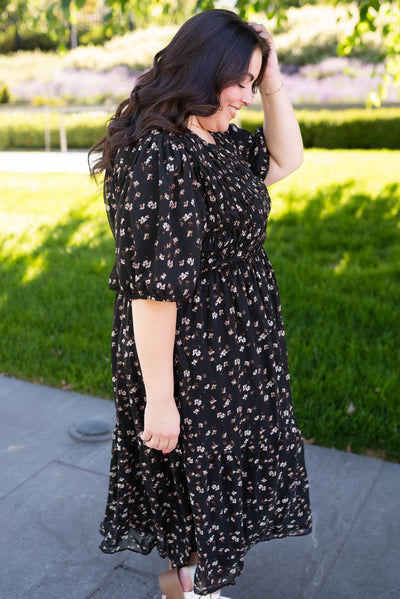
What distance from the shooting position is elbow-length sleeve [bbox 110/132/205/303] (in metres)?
1.52

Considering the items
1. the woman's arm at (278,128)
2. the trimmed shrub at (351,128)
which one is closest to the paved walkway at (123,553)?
the woman's arm at (278,128)

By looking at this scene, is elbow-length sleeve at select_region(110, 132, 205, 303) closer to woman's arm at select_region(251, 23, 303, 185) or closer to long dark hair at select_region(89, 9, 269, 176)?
long dark hair at select_region(89, 9, 269, 176)

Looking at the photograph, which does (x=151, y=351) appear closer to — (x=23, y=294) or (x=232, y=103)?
(x=232, y=103)

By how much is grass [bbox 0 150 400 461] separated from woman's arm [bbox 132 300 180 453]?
5.98 feet

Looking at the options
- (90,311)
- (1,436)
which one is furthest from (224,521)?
(90,311)

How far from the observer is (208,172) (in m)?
1.62

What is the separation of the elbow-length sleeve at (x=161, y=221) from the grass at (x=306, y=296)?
2.09 meters

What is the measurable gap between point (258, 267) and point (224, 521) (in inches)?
30.5

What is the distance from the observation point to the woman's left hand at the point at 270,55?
1.84 meters

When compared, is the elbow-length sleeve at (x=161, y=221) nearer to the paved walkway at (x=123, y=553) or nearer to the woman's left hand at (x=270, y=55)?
the woman's left hand at (x=270, y=55)

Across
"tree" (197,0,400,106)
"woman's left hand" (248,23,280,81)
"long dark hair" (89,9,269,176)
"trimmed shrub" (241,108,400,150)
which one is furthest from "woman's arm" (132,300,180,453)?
"trimmed shrub" (241,108,400,150)

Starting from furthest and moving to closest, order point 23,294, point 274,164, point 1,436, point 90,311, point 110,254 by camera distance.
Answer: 1. point 110,254
2. point 23,294
3. point 90,311
4. point 1,436
5. point 274,164

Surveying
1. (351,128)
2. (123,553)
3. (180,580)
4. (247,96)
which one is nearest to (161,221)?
(247,96)

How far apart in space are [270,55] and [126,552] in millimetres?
1955
